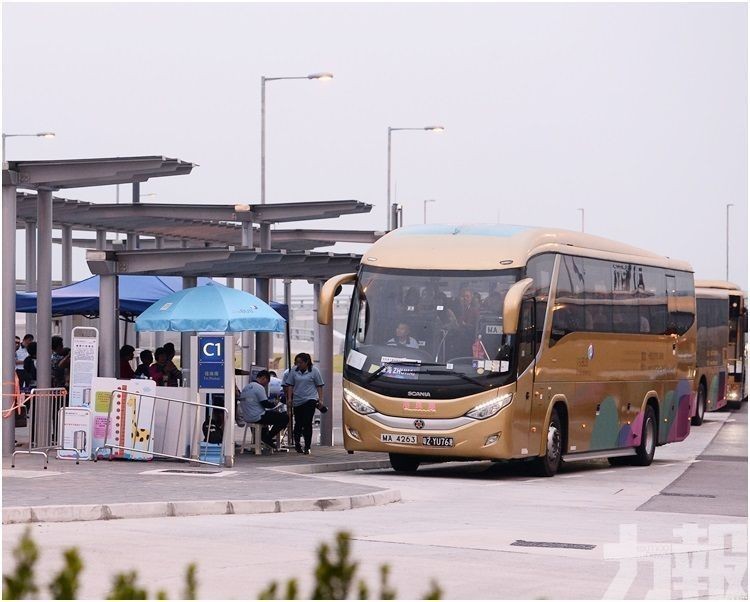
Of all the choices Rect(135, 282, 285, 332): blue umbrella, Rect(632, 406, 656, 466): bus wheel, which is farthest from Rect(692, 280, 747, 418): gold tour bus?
Rect(135, 282, 285, 332): blue umbrella

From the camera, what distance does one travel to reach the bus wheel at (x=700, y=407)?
38.9 m

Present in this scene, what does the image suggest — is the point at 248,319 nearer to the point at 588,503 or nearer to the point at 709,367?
the point at 588,503

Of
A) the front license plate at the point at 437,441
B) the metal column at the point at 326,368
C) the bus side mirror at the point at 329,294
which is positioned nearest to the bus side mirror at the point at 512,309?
the front license plate at the point at 437,441

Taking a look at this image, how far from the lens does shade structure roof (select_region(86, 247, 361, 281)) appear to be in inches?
822

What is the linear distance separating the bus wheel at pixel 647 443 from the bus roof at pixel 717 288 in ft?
54.6

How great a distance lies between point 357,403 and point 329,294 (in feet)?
5.17

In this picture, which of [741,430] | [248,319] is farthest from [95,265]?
[741,430]

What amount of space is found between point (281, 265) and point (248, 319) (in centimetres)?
173

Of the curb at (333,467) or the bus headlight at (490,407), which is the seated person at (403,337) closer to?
the bus headlight at (490,407)

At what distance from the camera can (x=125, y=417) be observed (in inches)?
822

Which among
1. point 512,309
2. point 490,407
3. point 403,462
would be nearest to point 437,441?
point 490,407

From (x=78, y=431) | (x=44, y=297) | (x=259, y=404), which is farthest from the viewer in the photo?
(x=259, y=404)

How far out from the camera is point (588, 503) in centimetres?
1759

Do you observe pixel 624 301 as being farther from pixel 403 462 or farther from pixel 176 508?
pixel 176 508
